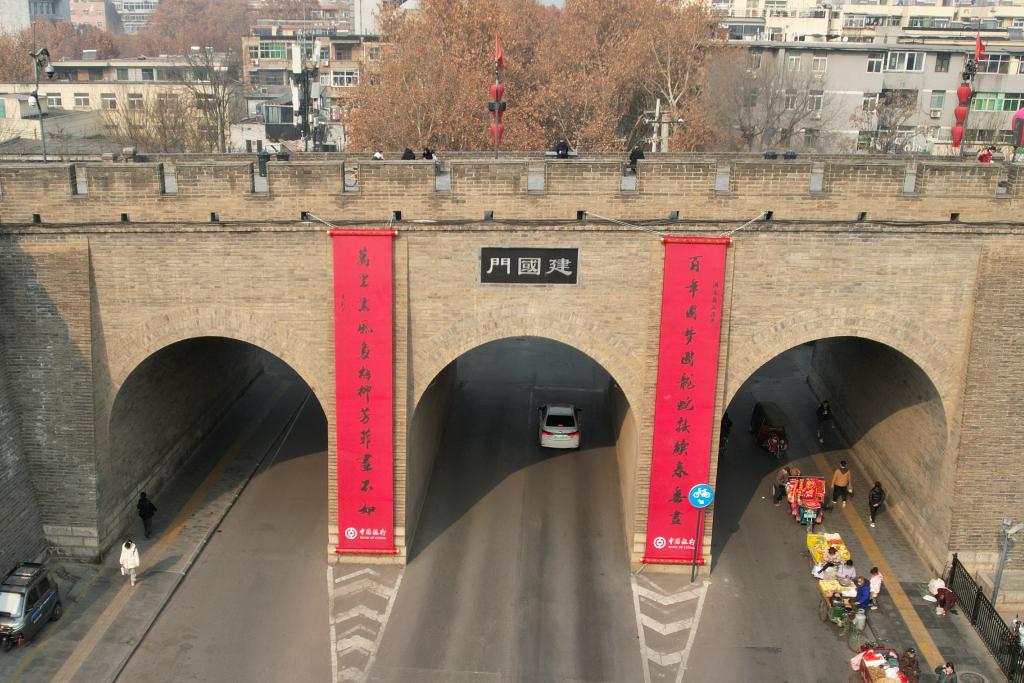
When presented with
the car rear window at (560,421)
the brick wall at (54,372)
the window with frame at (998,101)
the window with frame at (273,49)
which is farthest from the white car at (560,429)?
the window with frame at (273,49)

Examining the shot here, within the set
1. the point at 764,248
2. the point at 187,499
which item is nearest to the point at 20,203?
the point at 187,499

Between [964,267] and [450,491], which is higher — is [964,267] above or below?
above

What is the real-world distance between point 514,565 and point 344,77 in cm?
8834

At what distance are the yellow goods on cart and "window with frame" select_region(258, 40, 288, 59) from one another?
4165 inches

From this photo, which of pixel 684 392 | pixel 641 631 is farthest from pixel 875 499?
pixel 641 631

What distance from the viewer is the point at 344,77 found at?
102625mm

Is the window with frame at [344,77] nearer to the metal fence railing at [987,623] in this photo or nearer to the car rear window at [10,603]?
the car rear window at [10,603]

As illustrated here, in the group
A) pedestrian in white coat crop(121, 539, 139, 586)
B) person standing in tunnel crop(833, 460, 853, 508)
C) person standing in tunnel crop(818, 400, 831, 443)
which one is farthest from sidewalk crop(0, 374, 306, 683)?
person standing in tunnel crop(818, 400, 831, 443)

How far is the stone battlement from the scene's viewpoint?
838 inches

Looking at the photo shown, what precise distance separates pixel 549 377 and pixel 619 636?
16.7m

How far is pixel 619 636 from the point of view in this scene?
20.8 metres

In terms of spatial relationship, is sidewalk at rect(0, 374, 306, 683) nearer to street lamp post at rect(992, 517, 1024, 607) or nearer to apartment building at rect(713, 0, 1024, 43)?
street lamp post at rect(992, 517, 1024, 607)

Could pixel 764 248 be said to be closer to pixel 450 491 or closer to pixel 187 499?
pixel 450 491

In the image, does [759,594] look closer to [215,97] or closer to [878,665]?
[878,665]
